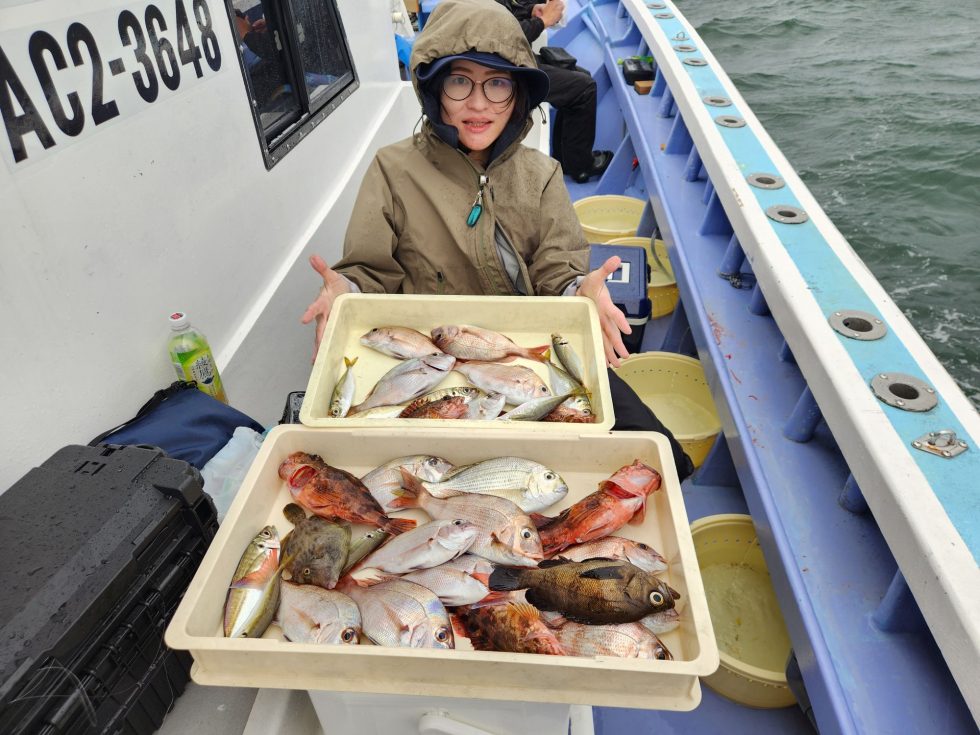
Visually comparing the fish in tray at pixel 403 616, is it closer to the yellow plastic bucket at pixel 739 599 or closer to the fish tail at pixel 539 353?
the fish tail at pixel 539 353

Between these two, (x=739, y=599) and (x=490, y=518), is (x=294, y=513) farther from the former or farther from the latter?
A: (x=739, y=599)

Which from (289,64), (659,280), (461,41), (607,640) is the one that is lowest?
(659,280)

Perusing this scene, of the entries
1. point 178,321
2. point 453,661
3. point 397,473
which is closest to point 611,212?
point 178,321

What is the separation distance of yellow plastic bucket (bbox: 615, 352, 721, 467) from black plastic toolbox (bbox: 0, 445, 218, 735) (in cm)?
240

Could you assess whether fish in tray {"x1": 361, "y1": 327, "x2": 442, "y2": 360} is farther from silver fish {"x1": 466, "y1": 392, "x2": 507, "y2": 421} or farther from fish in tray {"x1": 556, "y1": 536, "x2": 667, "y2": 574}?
fish in tray {"x1": 556, "y1": 536, "x2": 667, "y2": 574}

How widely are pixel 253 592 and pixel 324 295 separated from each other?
3.74ft

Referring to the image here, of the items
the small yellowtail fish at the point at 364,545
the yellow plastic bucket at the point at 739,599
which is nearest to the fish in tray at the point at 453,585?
the small yellowtail fish at the point at 364,545

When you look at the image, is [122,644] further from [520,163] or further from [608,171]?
[608,171]

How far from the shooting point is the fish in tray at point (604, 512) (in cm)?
157

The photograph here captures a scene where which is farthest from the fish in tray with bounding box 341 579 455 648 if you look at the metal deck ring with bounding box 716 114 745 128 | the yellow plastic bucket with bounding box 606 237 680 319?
the metal deck ring with bounding box 716 114 745 128

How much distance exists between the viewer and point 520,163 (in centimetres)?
256

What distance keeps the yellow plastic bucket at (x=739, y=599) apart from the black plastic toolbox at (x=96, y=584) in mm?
Answer: 1838

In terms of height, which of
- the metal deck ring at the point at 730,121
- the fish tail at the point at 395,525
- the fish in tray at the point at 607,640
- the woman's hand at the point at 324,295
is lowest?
the fish in tray at the point at 607,640

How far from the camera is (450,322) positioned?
226cm
